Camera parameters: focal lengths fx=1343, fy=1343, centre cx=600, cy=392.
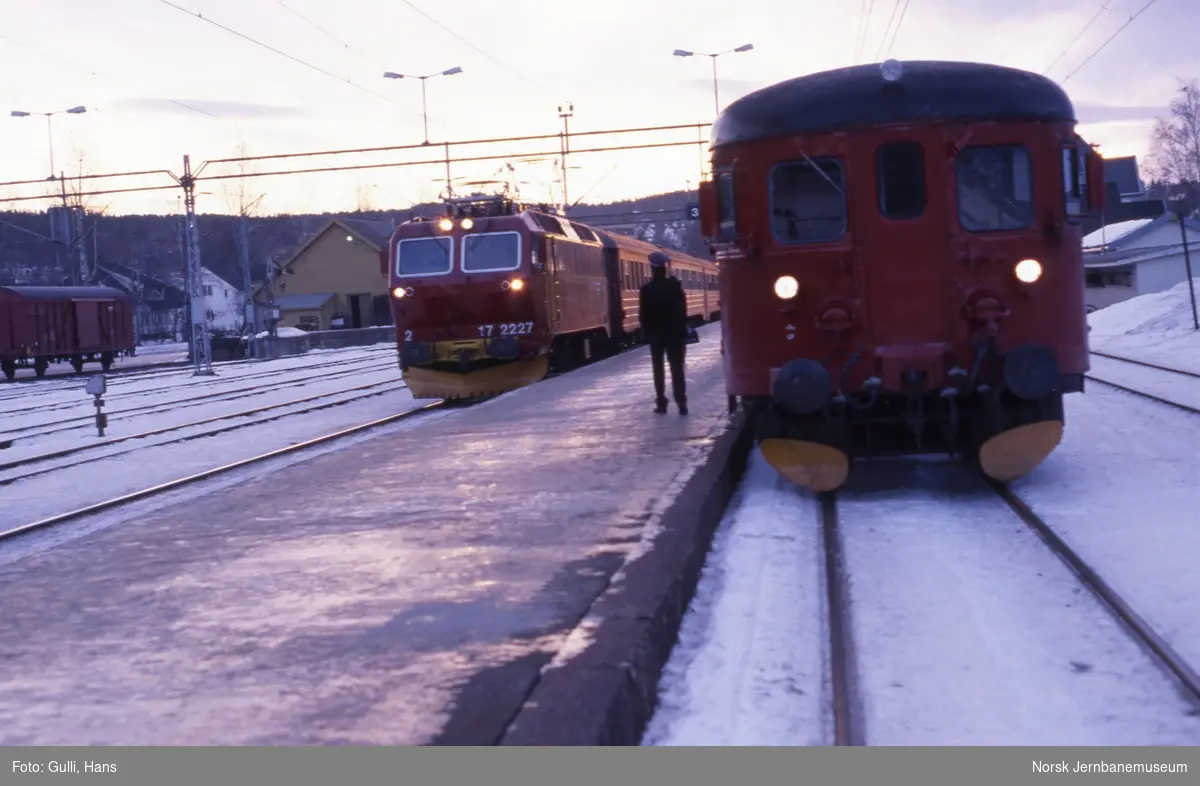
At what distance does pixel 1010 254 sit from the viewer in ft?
30.7

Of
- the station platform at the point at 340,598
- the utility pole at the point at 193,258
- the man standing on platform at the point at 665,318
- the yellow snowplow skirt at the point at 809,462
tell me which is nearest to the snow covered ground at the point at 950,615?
the yellow snowplow skirt at the point at 809,462

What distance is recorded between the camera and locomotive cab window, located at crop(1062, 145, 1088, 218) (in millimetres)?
9430

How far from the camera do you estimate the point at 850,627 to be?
6.28m

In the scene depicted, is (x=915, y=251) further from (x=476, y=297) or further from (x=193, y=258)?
(x=193, y=258)

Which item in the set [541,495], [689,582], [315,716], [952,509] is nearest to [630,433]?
[541,495]

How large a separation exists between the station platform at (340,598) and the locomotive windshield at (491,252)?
9.94 meters

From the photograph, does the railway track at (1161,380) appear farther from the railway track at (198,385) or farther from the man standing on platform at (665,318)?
the railway track at (198,385)

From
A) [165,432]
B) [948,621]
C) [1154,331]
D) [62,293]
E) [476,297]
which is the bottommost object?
[948,621]

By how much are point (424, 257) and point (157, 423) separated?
4941 millimetres

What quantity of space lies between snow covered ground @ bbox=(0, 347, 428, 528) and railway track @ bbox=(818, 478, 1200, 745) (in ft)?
22.8

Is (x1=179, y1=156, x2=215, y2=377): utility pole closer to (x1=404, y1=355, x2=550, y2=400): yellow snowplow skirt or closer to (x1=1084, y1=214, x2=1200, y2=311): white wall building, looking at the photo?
(x1=404, y1=355, x2=550, y2=400): yellow snowplow skirt

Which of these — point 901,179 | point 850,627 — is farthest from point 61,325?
point 850,627

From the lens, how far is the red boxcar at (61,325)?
43.3 metres

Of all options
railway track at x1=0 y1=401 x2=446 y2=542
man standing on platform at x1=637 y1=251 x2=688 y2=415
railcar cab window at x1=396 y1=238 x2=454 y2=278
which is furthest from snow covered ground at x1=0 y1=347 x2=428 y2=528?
man standing on platform at x1=637 y1=251 x2=688 y2=415
